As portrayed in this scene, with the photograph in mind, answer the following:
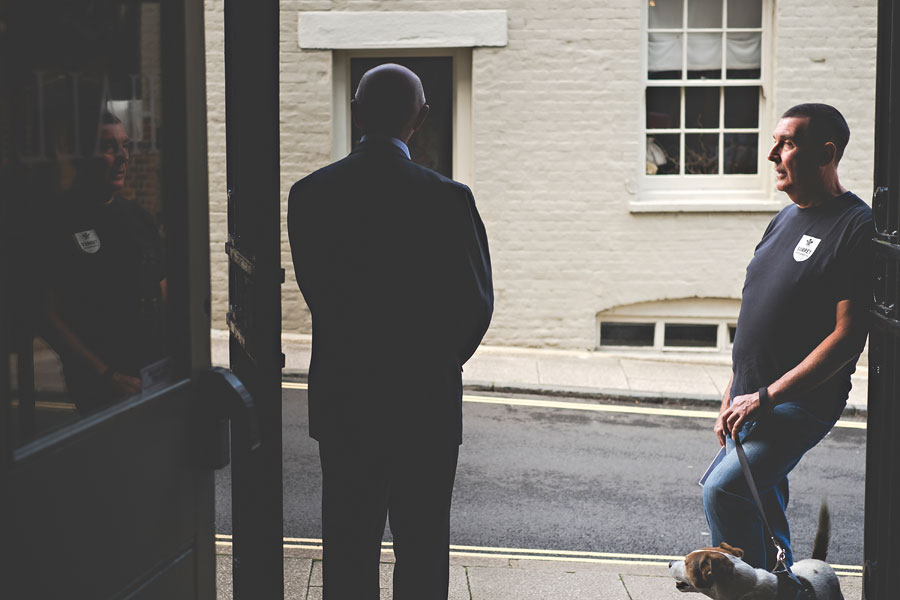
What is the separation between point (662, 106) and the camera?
37.6ft

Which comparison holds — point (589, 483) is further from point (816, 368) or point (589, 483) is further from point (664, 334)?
point (664, 334)

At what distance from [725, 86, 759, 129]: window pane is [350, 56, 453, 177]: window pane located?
113 inches

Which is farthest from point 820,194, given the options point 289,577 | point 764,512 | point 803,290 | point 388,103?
point 289,577

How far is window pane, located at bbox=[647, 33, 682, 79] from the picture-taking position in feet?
37.1

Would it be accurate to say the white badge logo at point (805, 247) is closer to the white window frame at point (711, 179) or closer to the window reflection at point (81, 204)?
the window reflection at point (81, 204)

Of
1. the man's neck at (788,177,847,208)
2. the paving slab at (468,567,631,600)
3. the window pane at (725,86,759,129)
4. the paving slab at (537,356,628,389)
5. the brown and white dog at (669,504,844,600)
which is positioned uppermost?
the window pane at (725,86,759,129)

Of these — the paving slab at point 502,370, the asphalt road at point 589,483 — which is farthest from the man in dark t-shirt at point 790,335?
the paving slab at point 502,370

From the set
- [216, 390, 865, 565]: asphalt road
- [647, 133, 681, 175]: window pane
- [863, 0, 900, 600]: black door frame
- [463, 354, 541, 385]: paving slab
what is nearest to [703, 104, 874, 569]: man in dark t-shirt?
[863, 0, 900, 600]: black door frame

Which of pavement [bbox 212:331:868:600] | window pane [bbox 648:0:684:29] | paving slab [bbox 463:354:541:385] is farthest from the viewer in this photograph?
window pane [bbox 648:0:684:29]

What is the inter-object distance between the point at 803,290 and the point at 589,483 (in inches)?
133

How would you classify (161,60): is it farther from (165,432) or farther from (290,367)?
(290,367)

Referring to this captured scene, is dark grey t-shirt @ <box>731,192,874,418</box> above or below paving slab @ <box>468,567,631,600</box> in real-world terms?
above

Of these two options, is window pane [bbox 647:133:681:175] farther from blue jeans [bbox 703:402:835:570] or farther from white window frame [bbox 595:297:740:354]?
blue jeans [bbox 703:402:835:570]

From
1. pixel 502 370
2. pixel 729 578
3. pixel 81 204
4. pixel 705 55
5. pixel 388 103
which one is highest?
pixel 705 55
